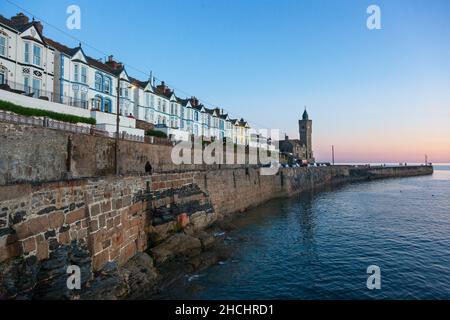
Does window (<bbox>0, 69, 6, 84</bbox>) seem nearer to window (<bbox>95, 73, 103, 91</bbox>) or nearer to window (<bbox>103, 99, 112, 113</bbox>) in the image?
window (<bbox>95, 73, 103, 91</bbox>)

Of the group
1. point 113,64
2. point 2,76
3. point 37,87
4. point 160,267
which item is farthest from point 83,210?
point 113,64

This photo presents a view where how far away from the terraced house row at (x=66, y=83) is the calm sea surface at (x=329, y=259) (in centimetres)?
1720

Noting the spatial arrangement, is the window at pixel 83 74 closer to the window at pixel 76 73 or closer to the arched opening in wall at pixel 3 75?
the window at pixel 76 73

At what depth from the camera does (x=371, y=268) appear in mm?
17125

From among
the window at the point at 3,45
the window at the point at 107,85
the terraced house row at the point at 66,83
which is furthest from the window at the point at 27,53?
the window at the point at 107,85

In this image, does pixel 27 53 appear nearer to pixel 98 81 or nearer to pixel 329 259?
pixel 98 81

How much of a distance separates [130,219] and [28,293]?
7594 mm

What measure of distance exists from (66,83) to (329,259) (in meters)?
33.0

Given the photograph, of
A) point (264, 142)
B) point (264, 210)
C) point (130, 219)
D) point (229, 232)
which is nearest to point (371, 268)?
point (229, 232)
